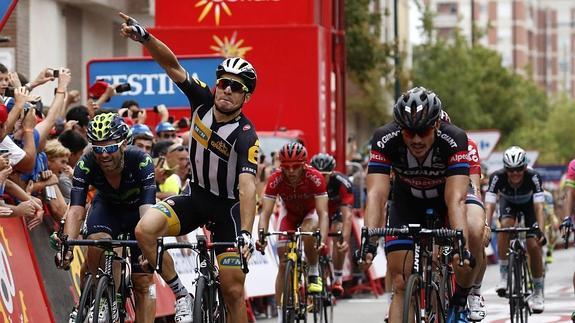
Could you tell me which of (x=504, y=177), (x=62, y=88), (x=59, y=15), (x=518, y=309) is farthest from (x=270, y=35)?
(x=62, y=88)

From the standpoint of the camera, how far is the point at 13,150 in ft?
39.6

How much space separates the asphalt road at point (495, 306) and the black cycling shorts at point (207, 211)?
695 cm

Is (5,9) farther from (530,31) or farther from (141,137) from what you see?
(530,31)

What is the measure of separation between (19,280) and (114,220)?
1018 mm

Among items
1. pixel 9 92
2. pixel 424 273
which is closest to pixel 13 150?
pixel 9 92

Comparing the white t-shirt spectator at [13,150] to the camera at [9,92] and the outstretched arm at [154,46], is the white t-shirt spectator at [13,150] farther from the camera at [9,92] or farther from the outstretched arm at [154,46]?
the outstretched arm at [154,46]

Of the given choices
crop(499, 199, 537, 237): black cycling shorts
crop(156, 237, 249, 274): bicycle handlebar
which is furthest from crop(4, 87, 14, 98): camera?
crop(499, 199, 537, 237): black cycling shorts

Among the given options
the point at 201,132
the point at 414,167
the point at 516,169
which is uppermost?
the point at 201,132

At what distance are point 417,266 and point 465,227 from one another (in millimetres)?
444

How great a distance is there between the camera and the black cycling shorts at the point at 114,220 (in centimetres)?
1134

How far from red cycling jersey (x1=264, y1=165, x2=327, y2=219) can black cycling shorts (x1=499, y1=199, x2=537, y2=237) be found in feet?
10.1

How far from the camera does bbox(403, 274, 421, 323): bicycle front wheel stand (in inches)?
380

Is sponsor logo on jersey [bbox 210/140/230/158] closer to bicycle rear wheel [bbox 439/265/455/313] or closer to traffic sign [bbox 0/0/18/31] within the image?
bicycle rear wheel [bbox 439/265/455/313]

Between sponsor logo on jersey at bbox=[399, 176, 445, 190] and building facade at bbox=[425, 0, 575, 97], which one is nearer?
sponsor logo on jersey at bbox=[399, 176, 445, 190]
